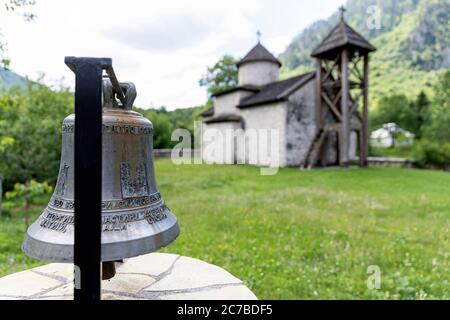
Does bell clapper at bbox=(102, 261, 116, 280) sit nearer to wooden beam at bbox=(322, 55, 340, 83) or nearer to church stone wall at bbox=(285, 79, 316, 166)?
church stone wall at bbox=(285, 79, 316, 166)

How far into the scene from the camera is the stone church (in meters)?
15.4

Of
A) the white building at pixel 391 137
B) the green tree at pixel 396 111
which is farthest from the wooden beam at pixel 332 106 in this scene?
the green tree at pixel 396 111

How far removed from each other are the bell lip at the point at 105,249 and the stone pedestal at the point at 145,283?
25.6 inches

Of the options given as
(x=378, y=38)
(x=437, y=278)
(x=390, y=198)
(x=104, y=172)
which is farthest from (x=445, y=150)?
(x=104, y=172)

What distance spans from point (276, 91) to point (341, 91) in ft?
12.2

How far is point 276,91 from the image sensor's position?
58.4 feet

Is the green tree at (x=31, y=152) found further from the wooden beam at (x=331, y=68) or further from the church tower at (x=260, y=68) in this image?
the church tower at (x=260, y=68)

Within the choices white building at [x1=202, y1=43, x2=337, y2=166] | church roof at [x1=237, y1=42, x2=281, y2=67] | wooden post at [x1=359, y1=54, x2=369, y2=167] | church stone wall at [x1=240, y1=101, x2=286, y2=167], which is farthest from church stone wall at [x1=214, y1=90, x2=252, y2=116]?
wooden post at [x1=359, y1=54, x2=369, y2=167]

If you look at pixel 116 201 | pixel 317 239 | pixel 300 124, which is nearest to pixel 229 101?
pixel 300 124

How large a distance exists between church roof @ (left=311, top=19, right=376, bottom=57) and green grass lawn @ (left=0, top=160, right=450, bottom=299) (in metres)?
8.73

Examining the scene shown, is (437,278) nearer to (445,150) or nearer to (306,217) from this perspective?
(306,217)

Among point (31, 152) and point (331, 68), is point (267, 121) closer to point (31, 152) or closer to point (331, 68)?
point (331, 68)

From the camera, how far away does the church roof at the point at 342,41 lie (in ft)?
49.1

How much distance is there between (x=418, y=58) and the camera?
71.7ft
